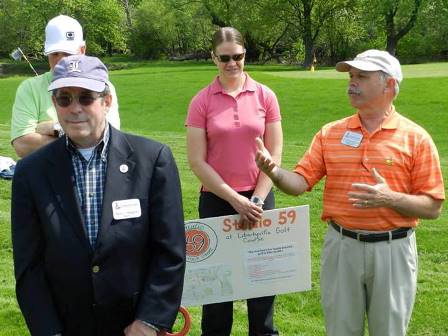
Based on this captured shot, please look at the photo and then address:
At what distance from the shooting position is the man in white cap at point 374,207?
335 centimetres

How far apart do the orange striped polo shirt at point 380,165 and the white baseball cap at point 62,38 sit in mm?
1693

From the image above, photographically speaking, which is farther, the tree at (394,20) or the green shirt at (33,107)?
the tree at (394,20)

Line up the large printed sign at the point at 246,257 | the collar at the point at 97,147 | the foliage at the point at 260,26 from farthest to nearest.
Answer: the foliage at the point at 260,26
the large printed sign at the point at 246,257
the collar at the point at 97,147

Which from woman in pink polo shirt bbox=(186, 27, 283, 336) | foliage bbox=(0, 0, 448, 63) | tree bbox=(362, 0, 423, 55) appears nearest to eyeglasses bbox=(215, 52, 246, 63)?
woman in pink polo shirt bbox=(186, 27, 283, 336)

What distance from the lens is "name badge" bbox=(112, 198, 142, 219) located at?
2570 millimetres

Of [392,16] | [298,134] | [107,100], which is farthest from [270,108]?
[392,16]

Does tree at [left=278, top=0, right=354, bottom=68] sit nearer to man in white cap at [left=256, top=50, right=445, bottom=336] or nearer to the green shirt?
the green shirt

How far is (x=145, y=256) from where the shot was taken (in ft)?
8.82

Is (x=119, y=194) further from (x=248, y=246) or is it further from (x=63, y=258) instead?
(x=248, y=246)

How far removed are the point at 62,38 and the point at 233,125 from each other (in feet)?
3.97

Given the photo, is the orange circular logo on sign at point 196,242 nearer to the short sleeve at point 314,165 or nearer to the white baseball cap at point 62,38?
the short sleeve at point 314,165

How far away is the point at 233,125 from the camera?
3986 mm

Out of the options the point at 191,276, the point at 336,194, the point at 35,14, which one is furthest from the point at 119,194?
the point at 35,14

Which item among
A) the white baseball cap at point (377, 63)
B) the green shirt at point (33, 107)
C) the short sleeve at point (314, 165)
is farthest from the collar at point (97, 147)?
the white baseball cap at point (377, 63)
